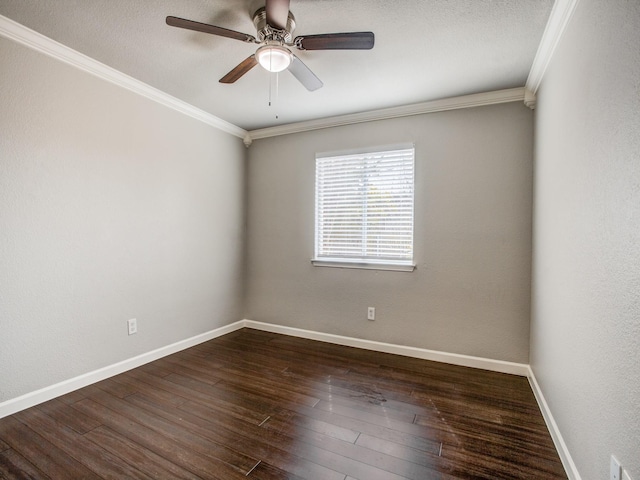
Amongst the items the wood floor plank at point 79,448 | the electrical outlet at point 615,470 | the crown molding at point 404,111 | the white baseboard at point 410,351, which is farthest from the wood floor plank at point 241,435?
the crown molding at point 404,111

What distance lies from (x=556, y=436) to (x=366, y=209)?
229 centimetres

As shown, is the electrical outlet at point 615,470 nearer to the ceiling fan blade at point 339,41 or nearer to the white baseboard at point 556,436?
the white baseboard at point 556,436

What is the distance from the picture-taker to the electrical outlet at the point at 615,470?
42.0 inches

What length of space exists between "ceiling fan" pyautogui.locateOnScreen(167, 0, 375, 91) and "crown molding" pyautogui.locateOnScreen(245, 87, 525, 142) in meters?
1.46

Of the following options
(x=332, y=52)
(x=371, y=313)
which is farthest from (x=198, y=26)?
(x=371, y=313)

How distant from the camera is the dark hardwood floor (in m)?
1.58

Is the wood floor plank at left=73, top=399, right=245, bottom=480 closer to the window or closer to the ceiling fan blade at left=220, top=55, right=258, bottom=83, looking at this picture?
the window

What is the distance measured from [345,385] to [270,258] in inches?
72.9

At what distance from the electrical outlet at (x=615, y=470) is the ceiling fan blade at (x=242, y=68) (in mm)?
2480

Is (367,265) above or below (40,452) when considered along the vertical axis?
above

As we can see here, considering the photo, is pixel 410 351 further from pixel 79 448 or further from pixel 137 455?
pixel 79 448

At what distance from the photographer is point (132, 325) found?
2748 millimetres

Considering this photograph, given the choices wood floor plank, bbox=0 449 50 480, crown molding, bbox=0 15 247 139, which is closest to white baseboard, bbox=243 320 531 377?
wood floor plank, bbox=0 449 50 480

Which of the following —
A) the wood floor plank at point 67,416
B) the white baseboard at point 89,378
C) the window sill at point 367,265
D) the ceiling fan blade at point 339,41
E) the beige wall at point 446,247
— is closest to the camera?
the ceiling fan blade at point 339,41
